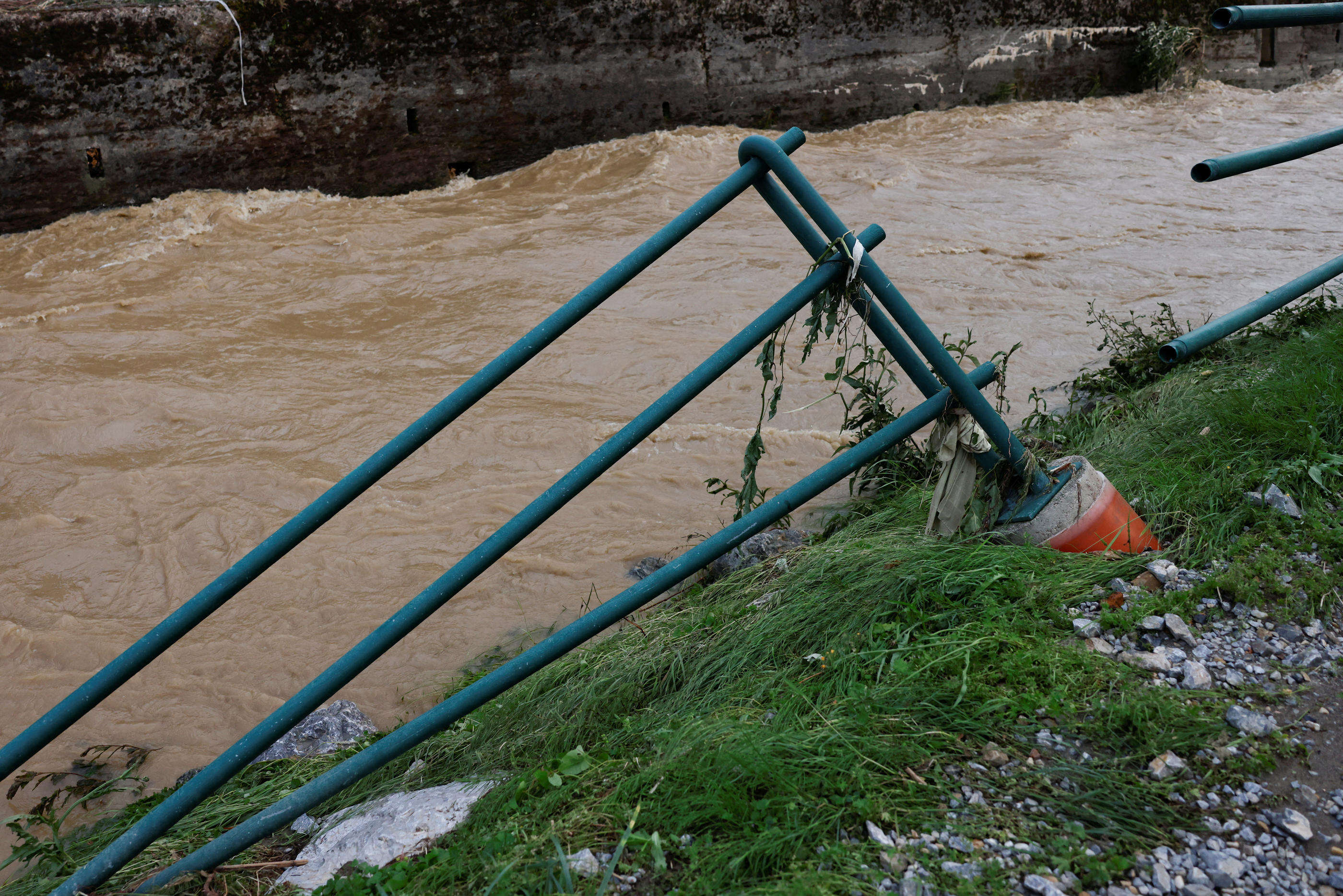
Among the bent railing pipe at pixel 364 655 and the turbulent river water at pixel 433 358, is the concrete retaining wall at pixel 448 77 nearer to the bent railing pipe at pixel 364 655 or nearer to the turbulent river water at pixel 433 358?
the turbulent river water at pixel 433 358

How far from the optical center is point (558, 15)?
948 centimetres

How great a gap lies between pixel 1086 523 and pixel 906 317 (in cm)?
81

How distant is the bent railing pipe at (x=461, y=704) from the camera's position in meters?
1.91

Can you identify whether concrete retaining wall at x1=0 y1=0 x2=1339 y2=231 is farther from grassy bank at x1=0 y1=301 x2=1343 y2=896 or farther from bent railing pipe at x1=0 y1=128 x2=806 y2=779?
bent railing pipe at x1=0 y1=128 x2=806 y2=779

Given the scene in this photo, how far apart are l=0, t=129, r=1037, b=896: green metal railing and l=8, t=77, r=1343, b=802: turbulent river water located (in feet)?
5.48

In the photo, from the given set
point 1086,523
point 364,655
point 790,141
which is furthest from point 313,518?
point 1086,523

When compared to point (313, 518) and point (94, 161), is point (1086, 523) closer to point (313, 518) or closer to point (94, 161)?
point (313, 518)

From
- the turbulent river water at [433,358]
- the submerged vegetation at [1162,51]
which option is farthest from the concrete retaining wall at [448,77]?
the turbulent river water at [433,358]

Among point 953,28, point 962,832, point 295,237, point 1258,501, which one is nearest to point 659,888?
point 962,832

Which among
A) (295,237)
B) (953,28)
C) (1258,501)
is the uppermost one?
(953,28)

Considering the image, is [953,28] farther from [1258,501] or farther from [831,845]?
[831,845]

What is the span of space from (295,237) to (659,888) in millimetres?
7707

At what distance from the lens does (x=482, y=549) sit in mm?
1910

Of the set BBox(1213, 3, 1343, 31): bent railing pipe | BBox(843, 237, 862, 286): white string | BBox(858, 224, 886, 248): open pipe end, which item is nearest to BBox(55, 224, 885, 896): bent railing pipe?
BBox(843, 237, 862, 286): white string
